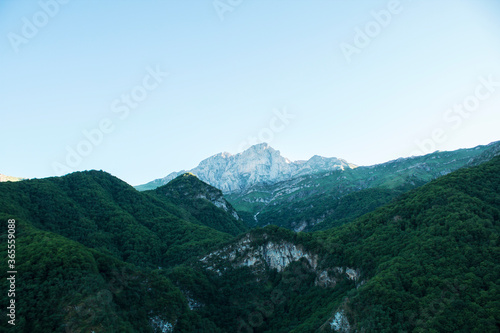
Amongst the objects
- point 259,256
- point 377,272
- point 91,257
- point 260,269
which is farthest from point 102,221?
point 377,272

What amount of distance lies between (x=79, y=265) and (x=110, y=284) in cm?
1357

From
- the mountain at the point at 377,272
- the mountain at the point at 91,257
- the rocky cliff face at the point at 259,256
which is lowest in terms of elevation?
the mountain at the point at 377,272

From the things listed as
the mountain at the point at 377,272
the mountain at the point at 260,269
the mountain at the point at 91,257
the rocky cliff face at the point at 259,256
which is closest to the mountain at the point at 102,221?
the mountain at the point at 91,257

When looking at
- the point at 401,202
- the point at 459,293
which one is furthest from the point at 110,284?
the point at 401,202

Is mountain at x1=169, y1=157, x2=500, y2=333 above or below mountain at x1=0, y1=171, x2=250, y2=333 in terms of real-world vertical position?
below

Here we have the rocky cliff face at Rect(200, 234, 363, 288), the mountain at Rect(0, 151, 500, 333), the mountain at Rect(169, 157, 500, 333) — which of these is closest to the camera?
the mountain at Rect(0, 151, 500, 333)

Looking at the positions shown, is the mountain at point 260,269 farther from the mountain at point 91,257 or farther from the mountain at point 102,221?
Answer: the mountain at point 102,221

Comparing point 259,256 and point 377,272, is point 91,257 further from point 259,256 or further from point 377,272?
point 377,272

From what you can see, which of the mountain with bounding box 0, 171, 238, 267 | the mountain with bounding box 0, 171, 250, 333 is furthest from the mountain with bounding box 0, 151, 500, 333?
the mountain with bounding box 0, 171, 238, 267

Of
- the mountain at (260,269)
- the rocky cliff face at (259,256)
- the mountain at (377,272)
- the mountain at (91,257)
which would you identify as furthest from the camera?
the rocky cliff face at (259,256)

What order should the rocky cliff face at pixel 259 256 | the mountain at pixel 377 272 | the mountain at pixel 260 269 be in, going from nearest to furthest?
the mountain at pixel 260 269 < the mountain at pixel 377 272 < the rocky cliff face at pixel 259 256

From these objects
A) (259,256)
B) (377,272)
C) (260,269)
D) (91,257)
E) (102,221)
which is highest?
(102,221)

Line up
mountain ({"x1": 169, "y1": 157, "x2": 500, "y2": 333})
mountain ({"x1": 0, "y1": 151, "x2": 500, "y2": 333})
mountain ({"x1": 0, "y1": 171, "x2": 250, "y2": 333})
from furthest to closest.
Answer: mountain ({"x1": 169, "y1": 157, "x2": 500, "y2": 333}) → mountain ({"x1": 0, "y1": 151, "x2": 500, "y2": 333}) → mountain ({"x1": 0, "y1": 171, "x2": 250, "y2": 333})

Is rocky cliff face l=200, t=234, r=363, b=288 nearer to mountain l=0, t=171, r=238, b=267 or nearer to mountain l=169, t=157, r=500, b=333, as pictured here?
mountain l=169, t=157, r=500, b=333
